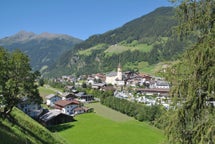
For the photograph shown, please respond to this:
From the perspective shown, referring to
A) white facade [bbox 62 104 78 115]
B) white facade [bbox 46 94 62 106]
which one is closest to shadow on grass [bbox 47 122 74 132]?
white facade [bbox 62 104 78 115]

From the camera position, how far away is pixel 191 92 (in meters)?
10.3

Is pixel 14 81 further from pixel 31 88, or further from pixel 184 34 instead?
pixel 184 34

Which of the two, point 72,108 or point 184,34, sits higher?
point 184,34

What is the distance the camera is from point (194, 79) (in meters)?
10.3

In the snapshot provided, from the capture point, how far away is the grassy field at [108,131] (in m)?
45.9

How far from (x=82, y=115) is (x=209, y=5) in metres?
64.9

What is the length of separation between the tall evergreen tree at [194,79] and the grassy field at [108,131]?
3217cm

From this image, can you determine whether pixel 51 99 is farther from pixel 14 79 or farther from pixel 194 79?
pixel 194 79

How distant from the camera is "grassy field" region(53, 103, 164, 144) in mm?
→ 45856

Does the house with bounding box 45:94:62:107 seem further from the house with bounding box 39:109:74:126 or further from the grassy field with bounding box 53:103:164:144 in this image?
the house with bounding box 39:109:74:126

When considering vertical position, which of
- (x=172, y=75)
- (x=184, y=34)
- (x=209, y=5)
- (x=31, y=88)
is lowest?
(x=31, y=88)

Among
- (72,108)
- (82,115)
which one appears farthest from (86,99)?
(82,115)

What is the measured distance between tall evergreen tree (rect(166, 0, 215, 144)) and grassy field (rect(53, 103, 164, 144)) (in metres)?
32.2

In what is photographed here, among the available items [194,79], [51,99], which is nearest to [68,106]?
[51,99]
